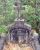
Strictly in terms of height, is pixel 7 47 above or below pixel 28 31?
below

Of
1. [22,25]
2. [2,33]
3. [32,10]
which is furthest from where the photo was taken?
[32,10]

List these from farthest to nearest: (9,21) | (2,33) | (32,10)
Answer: (32,10) → (9,21) → (2,33)

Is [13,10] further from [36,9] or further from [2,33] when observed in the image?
[2,33]

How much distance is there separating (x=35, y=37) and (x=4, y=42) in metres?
0.51

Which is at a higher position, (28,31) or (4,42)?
(28,31)

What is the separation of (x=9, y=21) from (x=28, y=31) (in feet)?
2.39

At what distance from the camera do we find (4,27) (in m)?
3.29

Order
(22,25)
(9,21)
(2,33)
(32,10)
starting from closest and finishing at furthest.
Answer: (22,25)
(2,33)
(9,21)
(32,10)

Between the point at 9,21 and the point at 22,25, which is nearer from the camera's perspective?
the point at 22,25

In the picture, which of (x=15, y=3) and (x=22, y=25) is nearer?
(x=22, y=25)

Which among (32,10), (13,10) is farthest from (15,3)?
(32,10)

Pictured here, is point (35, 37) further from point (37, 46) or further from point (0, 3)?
point (0, 3)

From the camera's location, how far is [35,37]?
2.92m

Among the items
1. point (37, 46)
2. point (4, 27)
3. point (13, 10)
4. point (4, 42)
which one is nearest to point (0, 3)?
point (13, 10)
